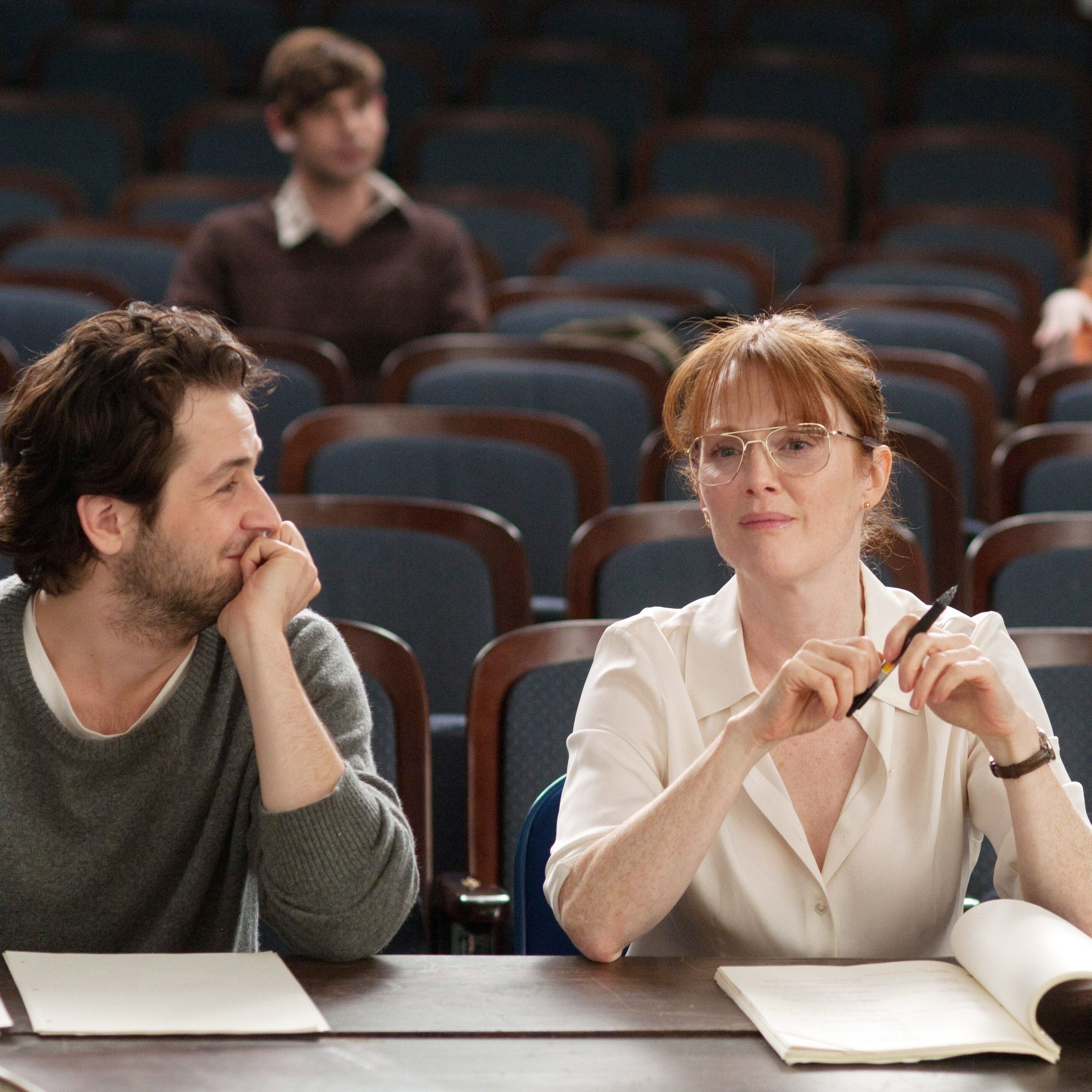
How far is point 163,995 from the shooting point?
1.31m

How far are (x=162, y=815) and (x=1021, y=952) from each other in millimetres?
848

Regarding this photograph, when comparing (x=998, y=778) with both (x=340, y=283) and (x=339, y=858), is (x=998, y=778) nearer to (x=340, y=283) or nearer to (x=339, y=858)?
(x=339, y=858)

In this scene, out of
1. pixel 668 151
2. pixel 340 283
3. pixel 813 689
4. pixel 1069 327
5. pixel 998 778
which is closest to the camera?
pixel 813 689

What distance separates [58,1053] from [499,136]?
5107mm

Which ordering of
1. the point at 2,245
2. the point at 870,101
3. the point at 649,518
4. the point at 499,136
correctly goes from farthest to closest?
1. the point at 870,101
2. the point at 499,136
3. the point at 2,245
4. the point at 649,518

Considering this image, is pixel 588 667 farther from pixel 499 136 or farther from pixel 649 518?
pixel 499 136

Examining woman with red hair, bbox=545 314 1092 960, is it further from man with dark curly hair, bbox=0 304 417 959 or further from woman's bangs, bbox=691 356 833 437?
man with dark curly hair, bbox=0 304 417 959

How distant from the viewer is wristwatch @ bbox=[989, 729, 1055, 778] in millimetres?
1444

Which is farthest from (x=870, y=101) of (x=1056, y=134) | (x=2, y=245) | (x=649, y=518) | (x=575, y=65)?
(x=649, y=518)

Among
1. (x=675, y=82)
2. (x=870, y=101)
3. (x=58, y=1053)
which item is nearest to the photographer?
(x=58, y=1053)

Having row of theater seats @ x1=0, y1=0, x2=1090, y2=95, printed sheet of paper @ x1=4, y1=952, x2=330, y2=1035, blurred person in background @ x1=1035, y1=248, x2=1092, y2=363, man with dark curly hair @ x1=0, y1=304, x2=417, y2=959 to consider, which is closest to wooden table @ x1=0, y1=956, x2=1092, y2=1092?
printed sheet of paper @ x1=4, y1=952, x2=330, y2=1035

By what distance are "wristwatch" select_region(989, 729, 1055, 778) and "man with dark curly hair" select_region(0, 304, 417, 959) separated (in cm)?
58

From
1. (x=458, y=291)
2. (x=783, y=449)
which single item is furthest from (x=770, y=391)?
→ (x=458, y=291)

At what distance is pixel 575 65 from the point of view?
6414 millimetres
